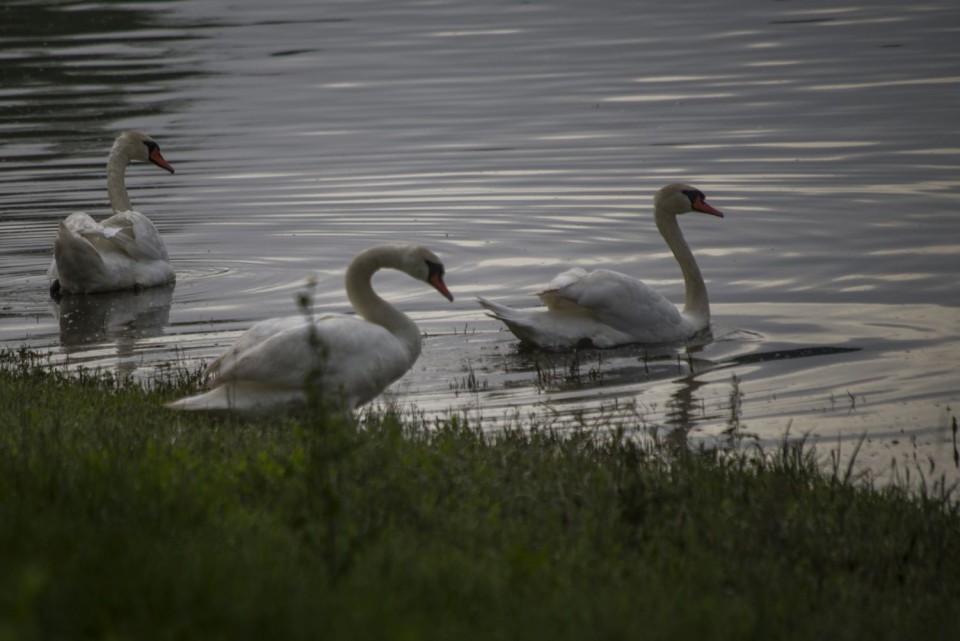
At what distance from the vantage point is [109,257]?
14.2 m

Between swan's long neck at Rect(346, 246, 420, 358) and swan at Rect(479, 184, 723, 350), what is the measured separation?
6.95ft

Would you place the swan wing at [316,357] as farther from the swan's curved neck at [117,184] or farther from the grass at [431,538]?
the swan's curved neck at [117,184]

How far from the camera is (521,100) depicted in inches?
964

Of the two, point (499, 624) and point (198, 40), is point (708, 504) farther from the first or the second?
point (198, 40)

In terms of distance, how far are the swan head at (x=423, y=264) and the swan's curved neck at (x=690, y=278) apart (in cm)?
368

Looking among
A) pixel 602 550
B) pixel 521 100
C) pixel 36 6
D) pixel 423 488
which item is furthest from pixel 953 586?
pixel 36 6

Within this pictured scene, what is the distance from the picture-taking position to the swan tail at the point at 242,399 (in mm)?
7660

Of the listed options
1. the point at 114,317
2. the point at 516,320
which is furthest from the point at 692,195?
the point at 114,317

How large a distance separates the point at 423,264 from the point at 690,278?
4043 mm

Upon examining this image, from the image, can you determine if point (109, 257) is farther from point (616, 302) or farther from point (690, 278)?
point (690, 278)

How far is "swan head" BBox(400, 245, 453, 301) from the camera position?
8.45 m

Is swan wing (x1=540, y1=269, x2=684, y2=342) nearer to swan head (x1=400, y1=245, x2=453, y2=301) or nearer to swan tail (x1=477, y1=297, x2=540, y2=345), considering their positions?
swan tail (x1=477, y1=297, x2=540, y2=345)

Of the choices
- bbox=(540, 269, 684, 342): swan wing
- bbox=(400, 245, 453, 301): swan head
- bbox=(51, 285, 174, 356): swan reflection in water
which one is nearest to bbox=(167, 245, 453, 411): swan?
bbox=(400, 245, 453, 301): swan head

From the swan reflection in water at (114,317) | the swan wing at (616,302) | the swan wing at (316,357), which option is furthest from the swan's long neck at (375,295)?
the swan reflection in water at (114,317)
